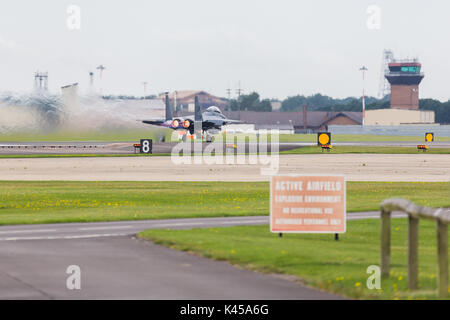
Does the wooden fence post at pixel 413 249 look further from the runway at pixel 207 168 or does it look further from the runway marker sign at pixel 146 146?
the runway marker sign at pixel 146 146

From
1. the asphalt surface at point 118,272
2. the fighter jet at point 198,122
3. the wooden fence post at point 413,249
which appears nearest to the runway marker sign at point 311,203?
the asphalt surface at point 118,272

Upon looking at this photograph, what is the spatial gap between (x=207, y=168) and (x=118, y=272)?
1714 inches

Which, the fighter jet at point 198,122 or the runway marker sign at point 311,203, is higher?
the fighter jet at point 198,122

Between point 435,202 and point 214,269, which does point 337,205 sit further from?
point 435,202

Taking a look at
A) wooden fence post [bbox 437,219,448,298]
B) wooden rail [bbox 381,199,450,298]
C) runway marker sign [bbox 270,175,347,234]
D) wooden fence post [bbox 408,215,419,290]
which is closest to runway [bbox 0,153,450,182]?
runway marker sign [bbox 270,175,347,234]

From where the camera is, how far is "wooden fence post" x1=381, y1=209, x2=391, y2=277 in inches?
555

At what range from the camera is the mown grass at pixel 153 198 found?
2692 centimetres

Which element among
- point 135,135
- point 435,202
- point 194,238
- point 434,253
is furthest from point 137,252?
point 135,135

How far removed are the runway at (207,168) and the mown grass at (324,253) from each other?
25.8 metres

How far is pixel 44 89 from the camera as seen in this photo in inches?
3140

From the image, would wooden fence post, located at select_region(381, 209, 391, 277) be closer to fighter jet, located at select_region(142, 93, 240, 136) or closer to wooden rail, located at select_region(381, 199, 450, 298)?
wooden rail, located at select_region(381, 199, 450, 298)

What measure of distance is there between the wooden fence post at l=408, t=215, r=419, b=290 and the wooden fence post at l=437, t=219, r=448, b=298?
23.0 inches

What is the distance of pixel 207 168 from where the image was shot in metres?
58.5
